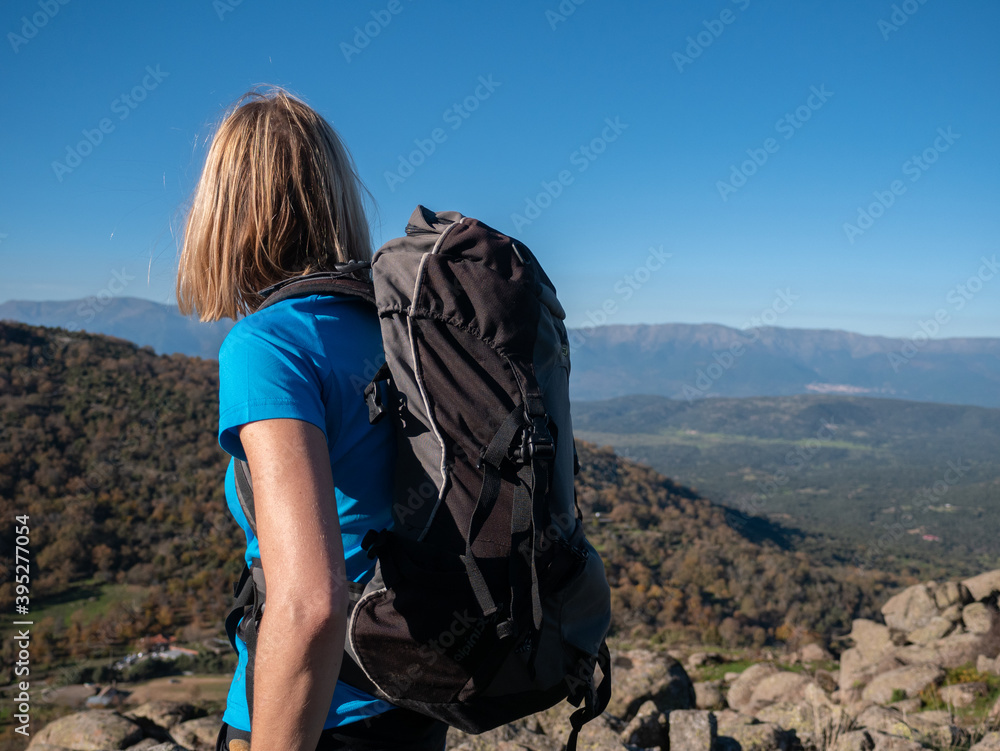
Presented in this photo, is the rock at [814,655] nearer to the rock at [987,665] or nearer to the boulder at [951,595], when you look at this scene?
the boulder at [951,595]

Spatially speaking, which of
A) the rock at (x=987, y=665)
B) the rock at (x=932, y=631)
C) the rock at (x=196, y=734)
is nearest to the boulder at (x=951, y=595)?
the rock at (x=932, y=631)

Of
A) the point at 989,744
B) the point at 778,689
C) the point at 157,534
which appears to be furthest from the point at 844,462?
the point at 989,744

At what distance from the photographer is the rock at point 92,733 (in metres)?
4.17

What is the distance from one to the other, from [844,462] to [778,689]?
141 meters

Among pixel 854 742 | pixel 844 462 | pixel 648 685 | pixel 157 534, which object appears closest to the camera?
pixel 854 742

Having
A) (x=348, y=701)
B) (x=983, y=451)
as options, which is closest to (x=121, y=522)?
(x=348, y=701)

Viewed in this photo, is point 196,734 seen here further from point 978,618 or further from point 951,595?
point 951,595

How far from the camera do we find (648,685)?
6.02 meters

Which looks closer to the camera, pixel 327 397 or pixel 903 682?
pixel 327 397

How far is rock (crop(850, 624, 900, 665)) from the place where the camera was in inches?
372

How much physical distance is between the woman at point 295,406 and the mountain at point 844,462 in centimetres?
5343

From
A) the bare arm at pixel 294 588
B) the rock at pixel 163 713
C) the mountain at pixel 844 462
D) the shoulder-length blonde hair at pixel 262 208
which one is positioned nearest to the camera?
the bare arm at pixel 294 588

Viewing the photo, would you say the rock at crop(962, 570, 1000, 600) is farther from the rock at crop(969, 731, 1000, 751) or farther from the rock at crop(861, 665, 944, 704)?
the rock at crop(969, 731, 1000, 751)

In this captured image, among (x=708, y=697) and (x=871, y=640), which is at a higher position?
(x=708, y=697)
